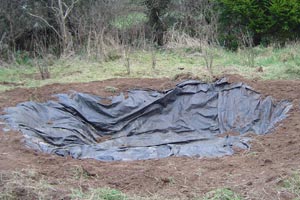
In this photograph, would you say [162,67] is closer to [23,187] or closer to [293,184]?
[293,184]

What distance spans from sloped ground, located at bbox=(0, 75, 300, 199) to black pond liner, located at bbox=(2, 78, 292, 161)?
21.2 inches

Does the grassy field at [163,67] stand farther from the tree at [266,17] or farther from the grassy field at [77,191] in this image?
the grassy field at [77,191]

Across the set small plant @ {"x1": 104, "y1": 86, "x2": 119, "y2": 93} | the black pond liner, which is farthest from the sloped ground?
small plant @ {"x1": 104, "y1": 86, "x2": 119, "y2": 93}

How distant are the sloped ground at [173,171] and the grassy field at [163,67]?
2647 millimetres

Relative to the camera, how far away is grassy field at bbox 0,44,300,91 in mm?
8648

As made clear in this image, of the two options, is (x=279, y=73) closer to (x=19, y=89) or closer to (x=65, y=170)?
(x=19, y=89)

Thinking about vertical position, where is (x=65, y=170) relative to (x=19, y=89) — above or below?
above

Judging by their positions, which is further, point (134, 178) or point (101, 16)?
point (101, 16)

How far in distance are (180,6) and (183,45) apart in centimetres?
250

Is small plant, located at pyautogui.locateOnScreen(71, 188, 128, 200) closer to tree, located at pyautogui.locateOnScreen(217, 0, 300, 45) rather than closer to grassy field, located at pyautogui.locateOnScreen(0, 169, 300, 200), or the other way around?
grassy field, located at pyautogui.locateOnScreen(0, 169, 300, 200)

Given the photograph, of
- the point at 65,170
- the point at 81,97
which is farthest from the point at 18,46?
the point at 65,170

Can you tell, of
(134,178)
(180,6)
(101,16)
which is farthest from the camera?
(180,6)

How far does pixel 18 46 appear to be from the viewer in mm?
13109

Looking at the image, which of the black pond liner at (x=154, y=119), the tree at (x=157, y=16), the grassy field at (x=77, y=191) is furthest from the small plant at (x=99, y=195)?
the tree at (x=157, y=16)
